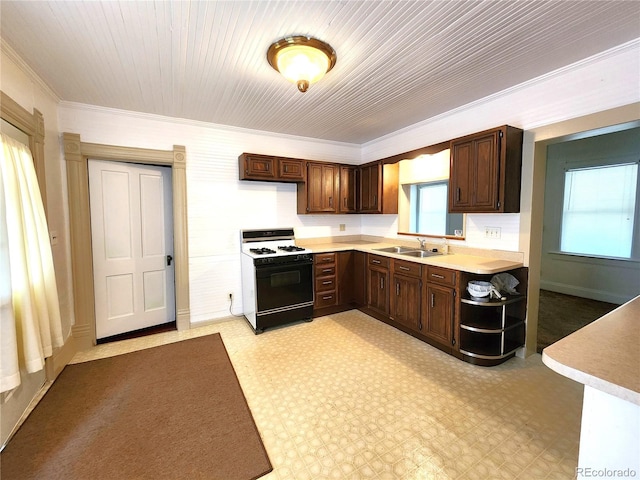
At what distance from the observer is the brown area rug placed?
5.19 feet

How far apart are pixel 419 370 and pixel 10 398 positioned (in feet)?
10.0

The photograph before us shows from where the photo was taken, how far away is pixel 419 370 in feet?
8.27

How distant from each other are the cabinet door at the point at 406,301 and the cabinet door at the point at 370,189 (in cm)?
125

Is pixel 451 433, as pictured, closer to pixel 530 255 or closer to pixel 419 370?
pixel 419 370

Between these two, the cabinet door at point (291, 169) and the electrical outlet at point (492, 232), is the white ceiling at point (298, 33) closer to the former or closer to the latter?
the cabinet door at point (291, 169)

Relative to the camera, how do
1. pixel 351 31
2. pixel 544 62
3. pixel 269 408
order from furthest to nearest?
pixel 544 62 < pixel 269 408 < pixel 351 31

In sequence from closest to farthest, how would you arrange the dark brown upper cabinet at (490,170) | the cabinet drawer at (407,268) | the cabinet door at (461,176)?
the dark brown upper cabinet at (490,170) → the cabinet door at (461,176) → the cabinet drawer at (407,268)

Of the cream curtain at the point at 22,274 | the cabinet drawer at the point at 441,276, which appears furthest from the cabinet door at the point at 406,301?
the cream curtain at the point at 22,274

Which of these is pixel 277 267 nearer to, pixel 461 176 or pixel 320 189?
pixel 320 189

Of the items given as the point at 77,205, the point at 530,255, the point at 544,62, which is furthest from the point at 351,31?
the point at 77,205

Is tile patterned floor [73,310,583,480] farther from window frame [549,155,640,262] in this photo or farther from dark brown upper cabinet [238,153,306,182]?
window frame [549,155,640,262]

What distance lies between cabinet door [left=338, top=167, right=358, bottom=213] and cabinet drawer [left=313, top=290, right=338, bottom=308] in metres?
1.28

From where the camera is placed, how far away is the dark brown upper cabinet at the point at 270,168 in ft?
11.7

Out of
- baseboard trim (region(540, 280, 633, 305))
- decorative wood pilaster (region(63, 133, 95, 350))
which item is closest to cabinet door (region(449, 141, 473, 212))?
baseboard trim (region(540, 280, 633, 305))
